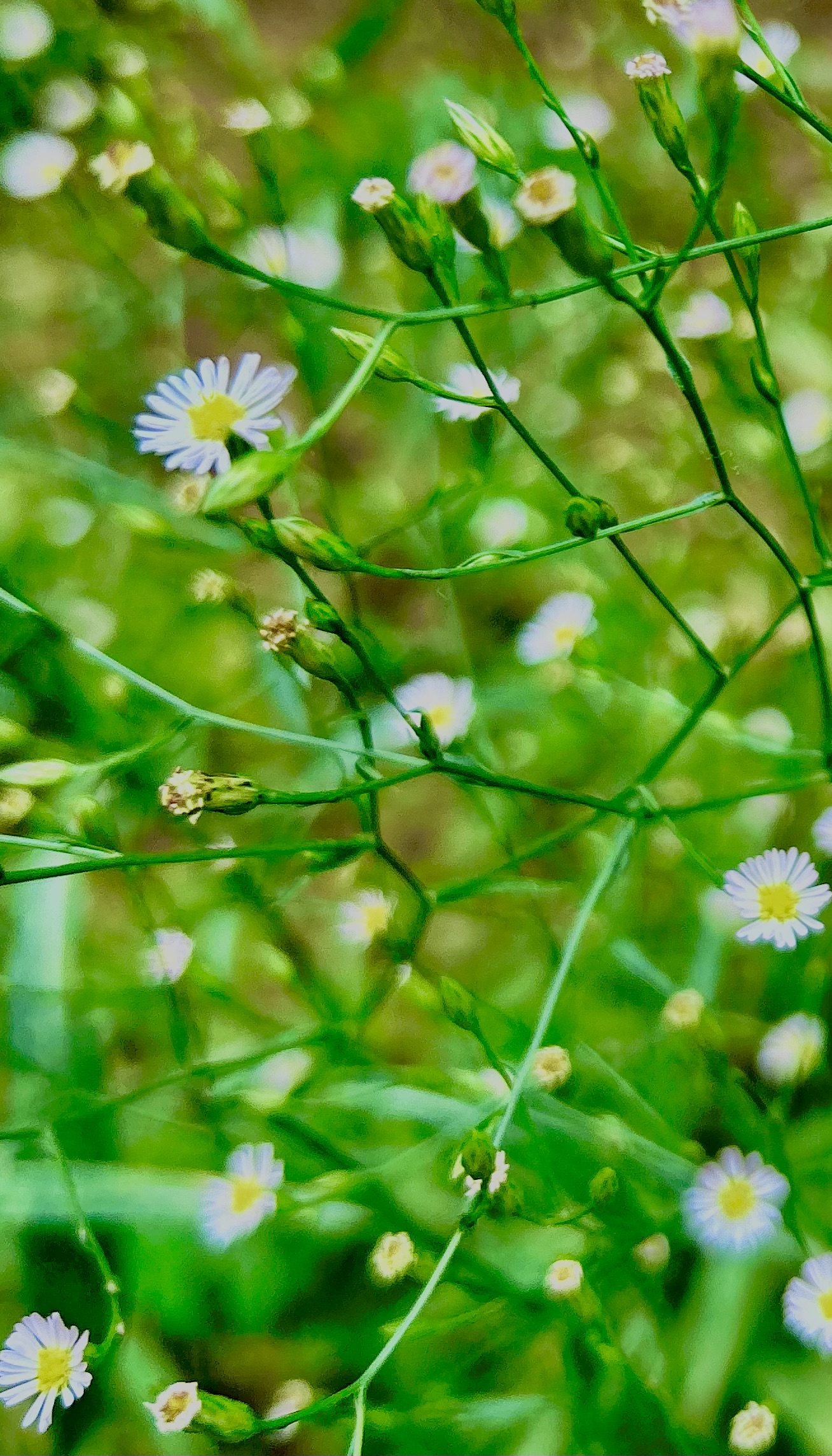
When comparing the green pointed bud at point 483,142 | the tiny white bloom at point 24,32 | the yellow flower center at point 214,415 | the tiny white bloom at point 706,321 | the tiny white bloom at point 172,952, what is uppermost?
the tiny white bloom at point 24,32

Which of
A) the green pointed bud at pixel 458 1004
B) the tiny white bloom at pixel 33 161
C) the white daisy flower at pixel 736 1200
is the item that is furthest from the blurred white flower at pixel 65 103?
the white daisy flower at pixel 736 1200

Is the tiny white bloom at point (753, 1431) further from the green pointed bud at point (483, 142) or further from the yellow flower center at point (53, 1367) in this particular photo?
the green pointed bud at point (483, 142)

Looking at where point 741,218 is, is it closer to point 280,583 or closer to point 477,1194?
point 477,1194

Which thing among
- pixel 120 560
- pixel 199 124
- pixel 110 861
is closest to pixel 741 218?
pixel 110 861

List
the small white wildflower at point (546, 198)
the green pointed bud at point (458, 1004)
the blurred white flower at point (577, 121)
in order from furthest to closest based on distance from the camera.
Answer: the blurred white flower at point (577, 121)
the green pointed bud at point (458, 1004)
the small white wildflower at point (546, 198)

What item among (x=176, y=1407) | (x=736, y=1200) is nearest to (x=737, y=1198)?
(x=736, y=1200)

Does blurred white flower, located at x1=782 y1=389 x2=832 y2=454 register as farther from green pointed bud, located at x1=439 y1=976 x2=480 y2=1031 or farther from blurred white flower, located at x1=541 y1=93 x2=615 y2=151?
green pointed bud, located at x1=439 y1=976 x2=480 y2=1031

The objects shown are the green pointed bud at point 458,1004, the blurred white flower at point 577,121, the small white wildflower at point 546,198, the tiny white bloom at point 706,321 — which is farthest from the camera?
the blurred white flower at point 577,121

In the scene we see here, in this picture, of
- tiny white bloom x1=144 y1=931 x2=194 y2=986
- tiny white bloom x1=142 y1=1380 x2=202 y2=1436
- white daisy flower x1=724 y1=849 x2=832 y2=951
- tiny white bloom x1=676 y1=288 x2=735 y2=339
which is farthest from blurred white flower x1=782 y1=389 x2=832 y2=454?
tiny white bloom x1=142 y1=1380 x2=202 y2=1436
